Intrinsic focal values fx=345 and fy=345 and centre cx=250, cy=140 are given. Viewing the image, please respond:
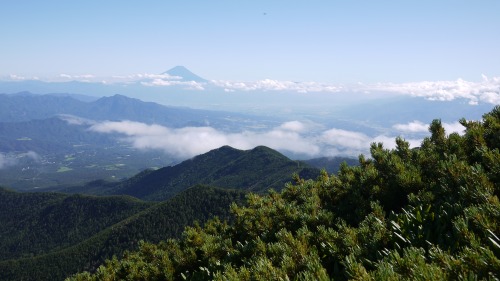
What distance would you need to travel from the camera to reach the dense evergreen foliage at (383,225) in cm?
391

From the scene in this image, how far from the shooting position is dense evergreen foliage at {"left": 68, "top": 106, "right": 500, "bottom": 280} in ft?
12.8

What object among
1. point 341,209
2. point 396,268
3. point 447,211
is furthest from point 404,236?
point 341,209

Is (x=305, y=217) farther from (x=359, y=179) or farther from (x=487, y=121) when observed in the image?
(x=487, y=121)

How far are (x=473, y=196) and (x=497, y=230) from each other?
52.2 inches

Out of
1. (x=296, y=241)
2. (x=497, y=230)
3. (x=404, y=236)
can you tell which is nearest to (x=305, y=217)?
(x=296, y=241)

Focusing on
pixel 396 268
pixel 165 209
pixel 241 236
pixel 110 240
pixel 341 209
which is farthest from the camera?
pixel 165 209

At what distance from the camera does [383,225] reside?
6.04 m

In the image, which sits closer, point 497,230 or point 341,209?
point 497,230

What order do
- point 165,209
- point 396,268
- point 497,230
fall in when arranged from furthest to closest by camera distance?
point 165,209 → point 497,230 → point 396,268

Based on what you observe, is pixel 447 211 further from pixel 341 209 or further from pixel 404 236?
pixel 341 209

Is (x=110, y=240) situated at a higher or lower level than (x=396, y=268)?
lower

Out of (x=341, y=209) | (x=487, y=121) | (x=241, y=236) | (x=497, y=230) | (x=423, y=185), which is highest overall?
(x=487, y=121)

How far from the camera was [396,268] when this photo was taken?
379cm

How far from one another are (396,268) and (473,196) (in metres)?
2.61
